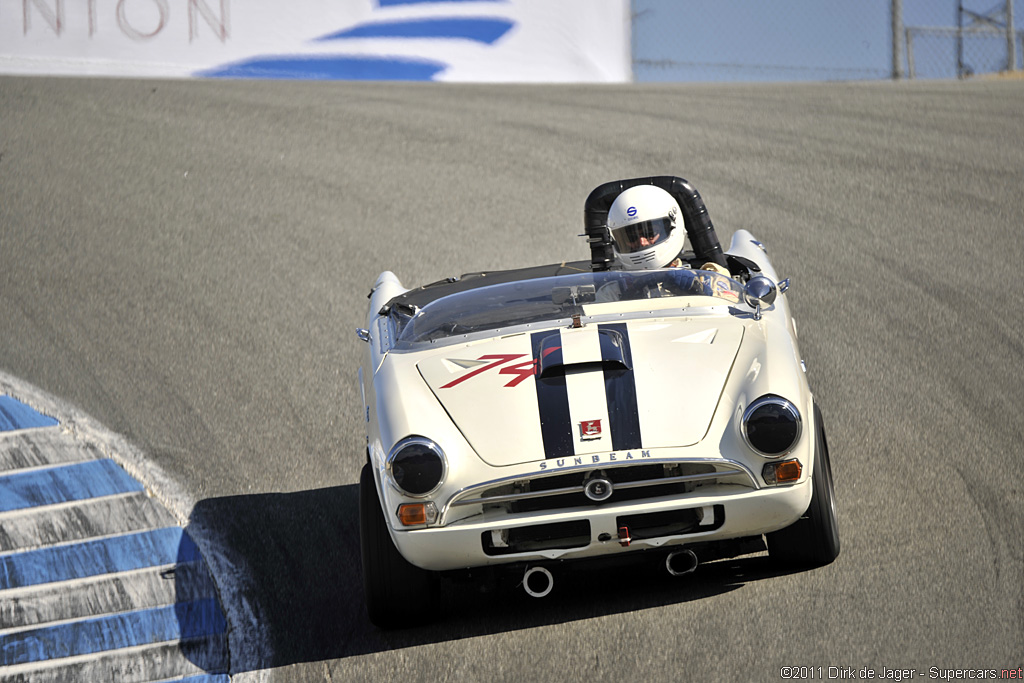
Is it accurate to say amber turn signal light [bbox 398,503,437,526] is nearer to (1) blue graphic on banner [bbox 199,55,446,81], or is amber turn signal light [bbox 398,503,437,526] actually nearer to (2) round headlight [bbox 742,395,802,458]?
(2) round headlight [bbox 742,395,802,458]

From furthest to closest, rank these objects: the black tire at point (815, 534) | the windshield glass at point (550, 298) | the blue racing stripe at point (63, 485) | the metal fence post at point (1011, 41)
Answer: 1. the metal fence post at point (1011, 41)
2. the blue racing stripe at point (63, 485)
3. the windshield glass at point (550, 298)
4. the black tire at point (815, 534)

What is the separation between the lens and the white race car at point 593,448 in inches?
143

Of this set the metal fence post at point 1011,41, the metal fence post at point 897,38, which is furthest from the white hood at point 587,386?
the metal fence post at point 1011,41

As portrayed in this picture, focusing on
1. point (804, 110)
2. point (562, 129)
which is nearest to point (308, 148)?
point (562, 129)

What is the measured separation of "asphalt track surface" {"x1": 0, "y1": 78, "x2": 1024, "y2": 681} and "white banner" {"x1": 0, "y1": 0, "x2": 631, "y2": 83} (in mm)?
348

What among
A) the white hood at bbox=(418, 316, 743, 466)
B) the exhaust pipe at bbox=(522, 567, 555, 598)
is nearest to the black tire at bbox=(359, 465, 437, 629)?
the exhaust pipe at bbox=(522, 567, 555, 598)

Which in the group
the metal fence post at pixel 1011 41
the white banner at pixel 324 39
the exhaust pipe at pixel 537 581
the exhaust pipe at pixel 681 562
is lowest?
the exhaust pipe at pixel 537 581

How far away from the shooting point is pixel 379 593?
3943 millimetres

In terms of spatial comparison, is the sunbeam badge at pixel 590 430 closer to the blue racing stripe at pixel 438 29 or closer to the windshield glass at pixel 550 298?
the windshield glass at pixel 550 298

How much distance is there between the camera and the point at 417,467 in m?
3.70

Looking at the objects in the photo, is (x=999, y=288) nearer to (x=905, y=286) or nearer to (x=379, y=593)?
(x=905, y=286)

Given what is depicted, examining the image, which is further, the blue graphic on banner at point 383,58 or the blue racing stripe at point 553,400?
the blue graphic on banner at point 383,58

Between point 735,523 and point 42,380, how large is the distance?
15.7 ft

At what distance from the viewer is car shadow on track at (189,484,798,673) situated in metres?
3.95
